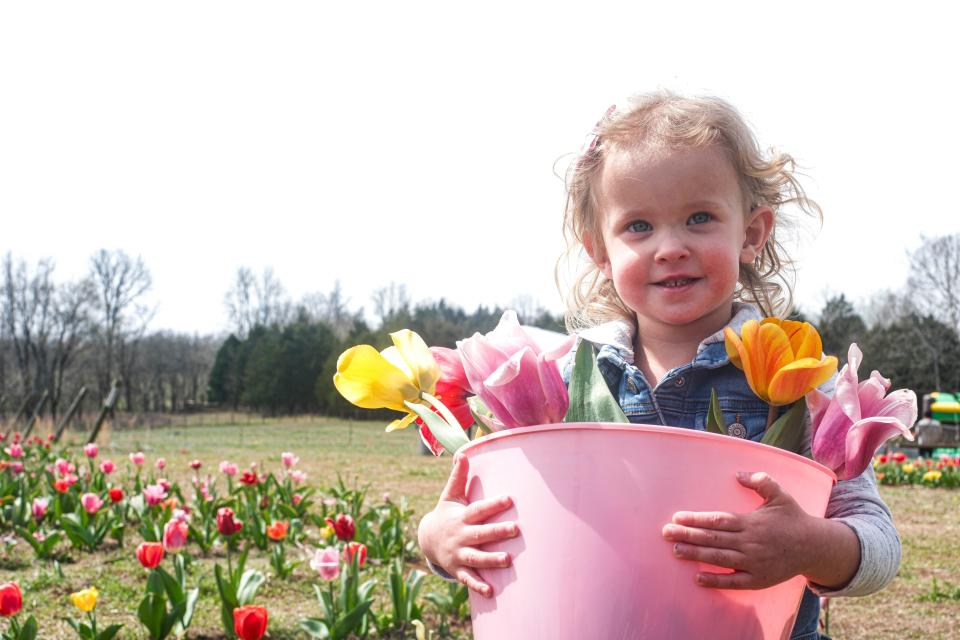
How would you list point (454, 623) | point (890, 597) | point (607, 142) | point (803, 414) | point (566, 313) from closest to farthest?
point (803, 414) → point (607, 142) → point (566, 313) → point (454, 623) → point (890, 597)

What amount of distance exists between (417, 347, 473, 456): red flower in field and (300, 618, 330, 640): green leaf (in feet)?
7.02

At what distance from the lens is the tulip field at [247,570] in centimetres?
327

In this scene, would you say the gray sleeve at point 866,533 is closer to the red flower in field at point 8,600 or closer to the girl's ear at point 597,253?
the girl's ear at point 597,253

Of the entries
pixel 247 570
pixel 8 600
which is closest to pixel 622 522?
pixel 8 600

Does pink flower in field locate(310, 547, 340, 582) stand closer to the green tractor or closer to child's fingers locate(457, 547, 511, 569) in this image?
child's fingers locate(457, 547, 511, 569)

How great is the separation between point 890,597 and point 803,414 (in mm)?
3843

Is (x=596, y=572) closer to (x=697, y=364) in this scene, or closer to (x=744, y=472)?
(x=744, y=472)

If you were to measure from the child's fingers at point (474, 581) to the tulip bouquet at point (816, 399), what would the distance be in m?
0.36

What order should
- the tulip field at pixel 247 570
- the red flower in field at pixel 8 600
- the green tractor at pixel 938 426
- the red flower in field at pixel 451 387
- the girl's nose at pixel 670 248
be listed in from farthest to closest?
1. the green tractor at pixel 938 426
2. the tulip field at pixel 247 570
3. the red flower in field at pixel 8 600
4. the girl's nose at pixel 670 248
5. the red flower in field at pixel 451 387

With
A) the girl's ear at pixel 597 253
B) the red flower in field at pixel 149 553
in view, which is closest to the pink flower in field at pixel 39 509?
the red flower in field at pixel 149 553

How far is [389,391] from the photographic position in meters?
1.26

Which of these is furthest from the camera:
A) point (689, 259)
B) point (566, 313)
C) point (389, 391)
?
point (566, 313)

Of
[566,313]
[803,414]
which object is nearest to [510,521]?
[803,414]

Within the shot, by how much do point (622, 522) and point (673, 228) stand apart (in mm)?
630
